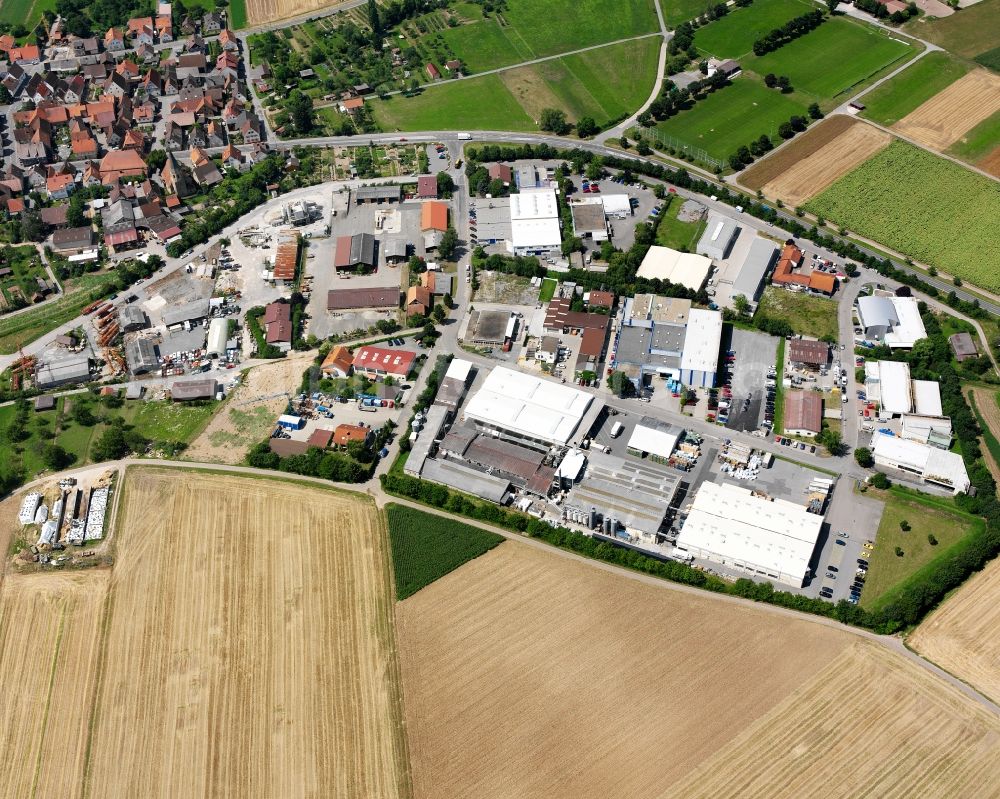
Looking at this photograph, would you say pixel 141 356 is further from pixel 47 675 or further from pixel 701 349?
pixel 701 349

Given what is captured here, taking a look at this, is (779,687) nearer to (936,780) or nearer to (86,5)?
(936,780)

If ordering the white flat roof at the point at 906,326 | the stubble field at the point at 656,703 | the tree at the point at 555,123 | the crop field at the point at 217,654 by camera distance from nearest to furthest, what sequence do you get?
1. the stubble field at the point at 656,703
2. the crop field at the point at 217,654
3. the white flat roof at the point at 906,326
4. the tree at the point at 555,123

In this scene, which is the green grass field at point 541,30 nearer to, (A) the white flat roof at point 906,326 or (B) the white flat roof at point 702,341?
(B) the white flat roof at point 702,341

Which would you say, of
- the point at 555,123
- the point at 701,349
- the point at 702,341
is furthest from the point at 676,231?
the point at 555,123

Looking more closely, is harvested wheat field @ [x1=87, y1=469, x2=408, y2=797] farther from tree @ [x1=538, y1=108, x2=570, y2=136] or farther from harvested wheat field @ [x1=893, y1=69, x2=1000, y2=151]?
harvested wheat field @ [x1=893, y1=69, x2=1000, y2=151]

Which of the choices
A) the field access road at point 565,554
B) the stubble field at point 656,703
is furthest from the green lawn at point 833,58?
the stubble field at point 656,703

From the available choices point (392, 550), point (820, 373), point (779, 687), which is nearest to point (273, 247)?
point (392, 550)
